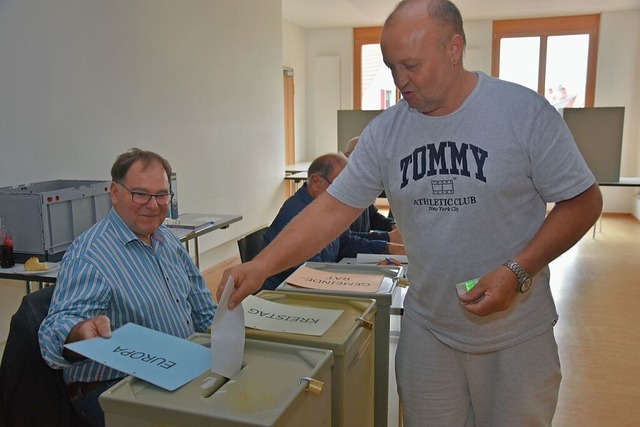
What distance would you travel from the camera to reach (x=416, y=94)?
1.15 meters

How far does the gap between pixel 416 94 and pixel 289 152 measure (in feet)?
25.2

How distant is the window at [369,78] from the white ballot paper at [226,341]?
27.1 ft

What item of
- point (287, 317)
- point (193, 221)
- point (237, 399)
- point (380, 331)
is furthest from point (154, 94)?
point (237, 399)

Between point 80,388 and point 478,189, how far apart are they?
4.00 feet

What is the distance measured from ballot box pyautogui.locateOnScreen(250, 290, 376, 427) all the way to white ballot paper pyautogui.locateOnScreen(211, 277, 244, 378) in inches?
8.7

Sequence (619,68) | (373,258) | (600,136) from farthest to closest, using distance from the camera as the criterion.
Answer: (619,68) < (600,136) < (373,258)

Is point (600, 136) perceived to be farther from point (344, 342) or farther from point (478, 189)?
point (344, 342)

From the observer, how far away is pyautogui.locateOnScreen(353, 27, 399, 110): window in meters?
8.94

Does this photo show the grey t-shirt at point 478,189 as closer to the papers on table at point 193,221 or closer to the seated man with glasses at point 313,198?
the seated man with glasses at point 313,198

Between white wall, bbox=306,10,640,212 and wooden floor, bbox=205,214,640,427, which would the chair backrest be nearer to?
wooden floor, bbox=205,214,640,427

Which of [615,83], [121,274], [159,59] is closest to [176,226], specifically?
[159,59]

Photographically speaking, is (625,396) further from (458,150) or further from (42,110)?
(42,110)

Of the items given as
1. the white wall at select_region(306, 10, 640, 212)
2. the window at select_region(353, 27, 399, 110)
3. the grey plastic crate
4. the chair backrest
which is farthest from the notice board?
the grey plastic crate

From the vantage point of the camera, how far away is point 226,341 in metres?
0.94
